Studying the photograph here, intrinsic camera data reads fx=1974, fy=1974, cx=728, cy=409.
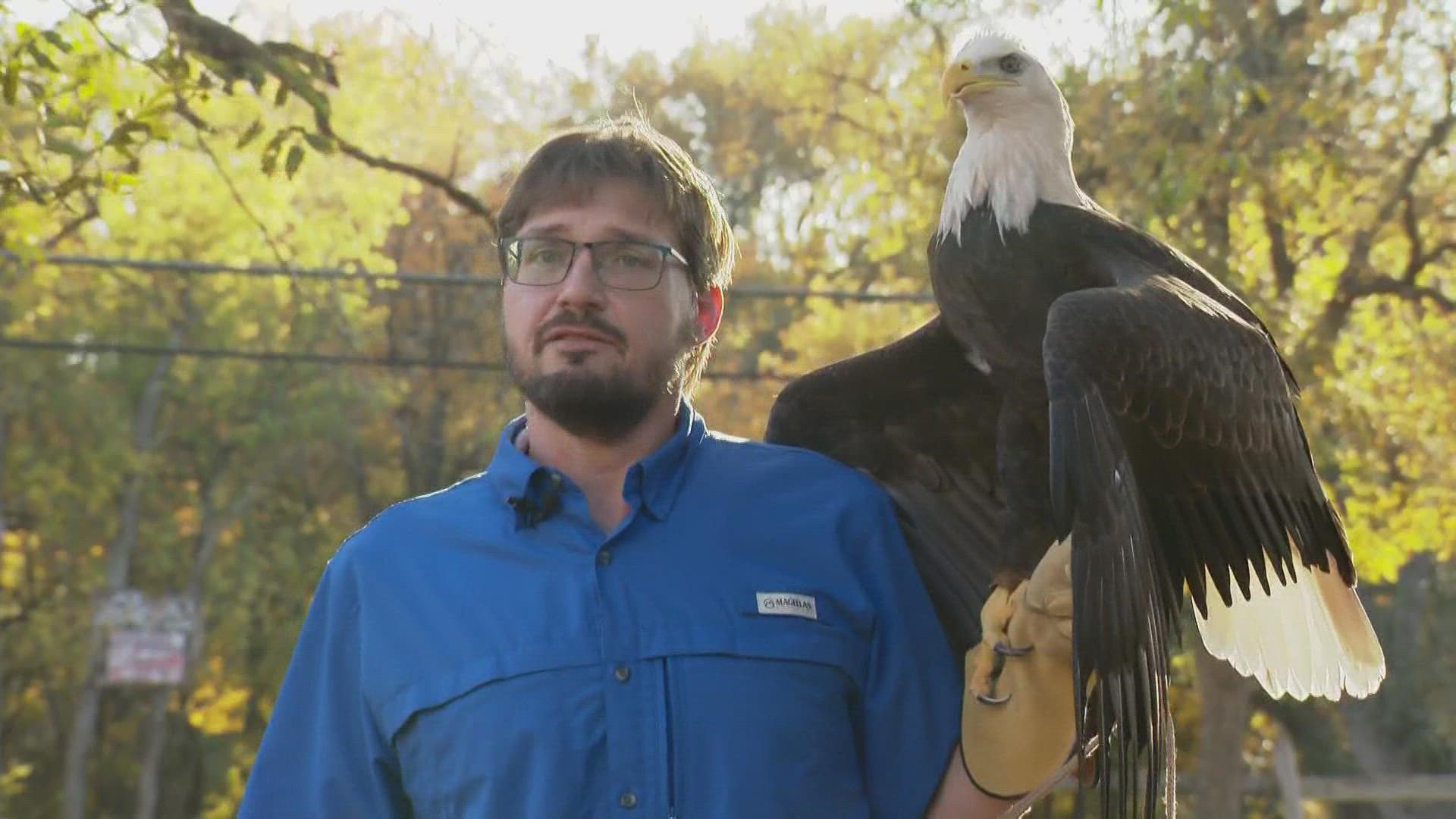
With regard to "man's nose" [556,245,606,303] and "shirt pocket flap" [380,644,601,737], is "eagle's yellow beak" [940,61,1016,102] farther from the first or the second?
"shirt pocket flap" [380,644,601,737]

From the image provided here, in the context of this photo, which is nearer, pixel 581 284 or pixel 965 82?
pixel 581 284

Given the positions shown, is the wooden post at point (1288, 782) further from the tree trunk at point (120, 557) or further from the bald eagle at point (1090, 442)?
the tree trunk at point (120, 557)

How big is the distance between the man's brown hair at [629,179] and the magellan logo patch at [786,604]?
0.38 m

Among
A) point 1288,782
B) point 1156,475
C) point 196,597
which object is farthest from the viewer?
point 196,597

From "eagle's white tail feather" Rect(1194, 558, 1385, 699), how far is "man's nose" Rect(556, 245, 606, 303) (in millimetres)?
Answer: 1539

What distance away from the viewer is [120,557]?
2892 centimetres

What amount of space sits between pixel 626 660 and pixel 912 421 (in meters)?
1.34

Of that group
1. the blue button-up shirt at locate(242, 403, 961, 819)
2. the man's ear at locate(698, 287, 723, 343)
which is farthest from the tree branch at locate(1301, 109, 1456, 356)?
the blue button-up shirt at locate(242, 403, 961, 819)

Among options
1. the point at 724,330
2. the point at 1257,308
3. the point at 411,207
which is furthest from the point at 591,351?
the point at 411,207

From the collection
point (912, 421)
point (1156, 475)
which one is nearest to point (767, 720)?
point (1156, 475)

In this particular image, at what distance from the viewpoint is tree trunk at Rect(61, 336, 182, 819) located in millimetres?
28562

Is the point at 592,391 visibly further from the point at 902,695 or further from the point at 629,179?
the point at 902,695

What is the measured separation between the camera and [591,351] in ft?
8.76

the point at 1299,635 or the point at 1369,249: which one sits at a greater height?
the point at 1369,249
